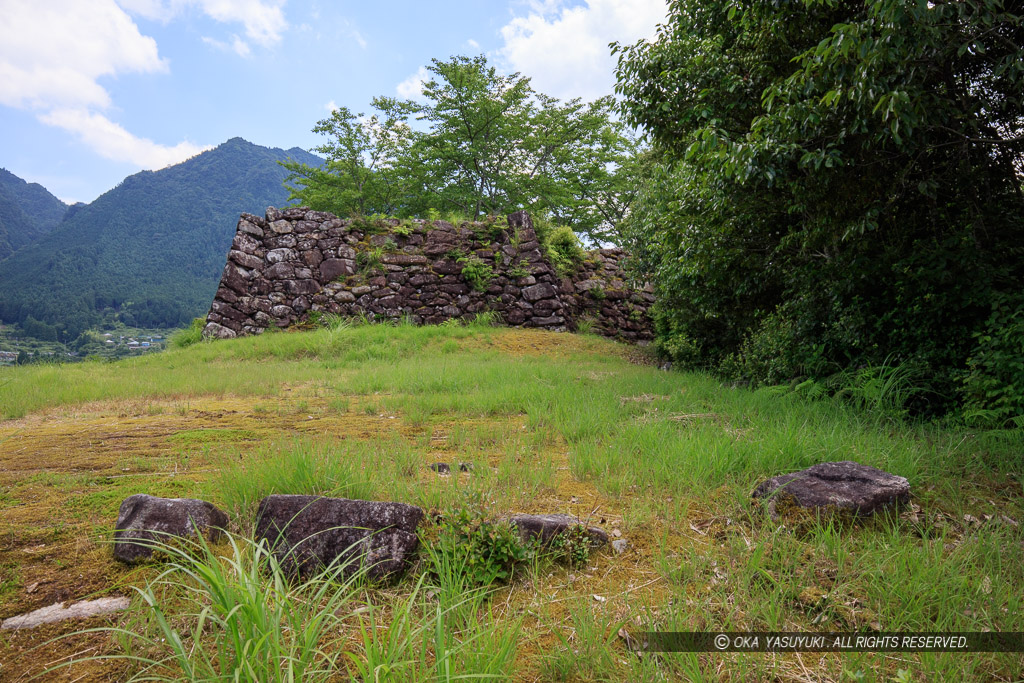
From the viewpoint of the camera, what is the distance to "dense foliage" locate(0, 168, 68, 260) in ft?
186

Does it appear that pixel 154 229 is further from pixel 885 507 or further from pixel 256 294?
pixel 885 507

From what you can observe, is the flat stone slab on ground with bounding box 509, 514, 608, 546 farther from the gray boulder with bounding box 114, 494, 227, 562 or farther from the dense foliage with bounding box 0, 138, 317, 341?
the dense foliage with bounding box 0, 138, 317, 341

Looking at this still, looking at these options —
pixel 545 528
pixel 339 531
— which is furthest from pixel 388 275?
pixel 545 528

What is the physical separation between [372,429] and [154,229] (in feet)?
231

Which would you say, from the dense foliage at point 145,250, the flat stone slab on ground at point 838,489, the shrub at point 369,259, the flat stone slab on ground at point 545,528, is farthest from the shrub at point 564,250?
the dense foliage at point 145,250

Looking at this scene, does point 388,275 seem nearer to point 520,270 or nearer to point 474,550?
point 520,270

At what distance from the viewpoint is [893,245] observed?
15.0ft

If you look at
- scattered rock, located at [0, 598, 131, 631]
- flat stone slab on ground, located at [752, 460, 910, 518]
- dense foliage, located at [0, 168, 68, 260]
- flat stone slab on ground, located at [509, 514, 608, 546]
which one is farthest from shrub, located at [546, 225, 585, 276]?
dense foliage, located at [0, 168, 68, 260]

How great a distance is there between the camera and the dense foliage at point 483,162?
63.2ft

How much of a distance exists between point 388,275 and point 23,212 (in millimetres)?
81618

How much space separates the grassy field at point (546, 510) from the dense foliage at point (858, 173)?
0.95 m

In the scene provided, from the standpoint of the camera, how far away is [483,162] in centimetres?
2033

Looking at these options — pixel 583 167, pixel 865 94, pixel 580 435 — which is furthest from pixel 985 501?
pixel 583 167

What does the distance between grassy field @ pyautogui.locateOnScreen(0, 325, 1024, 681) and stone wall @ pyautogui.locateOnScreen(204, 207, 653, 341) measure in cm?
721
